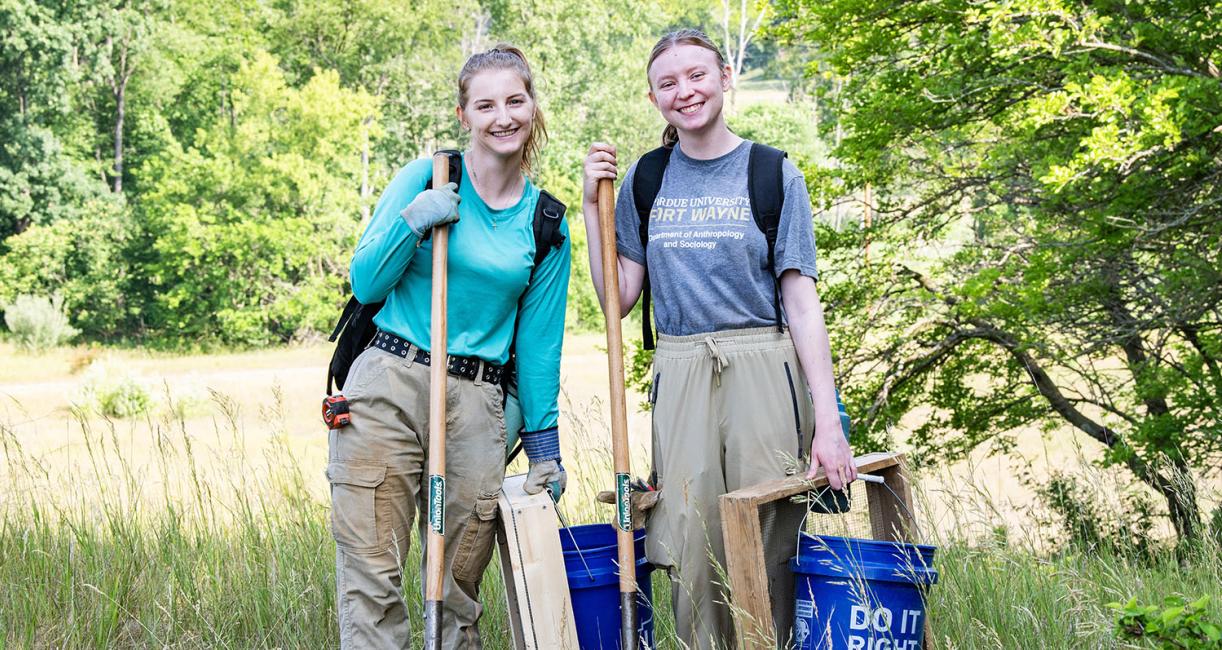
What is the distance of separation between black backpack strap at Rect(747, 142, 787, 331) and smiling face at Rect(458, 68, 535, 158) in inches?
27.4

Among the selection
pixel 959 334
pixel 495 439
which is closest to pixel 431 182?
pixel 495 439

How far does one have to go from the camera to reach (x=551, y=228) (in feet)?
11.4

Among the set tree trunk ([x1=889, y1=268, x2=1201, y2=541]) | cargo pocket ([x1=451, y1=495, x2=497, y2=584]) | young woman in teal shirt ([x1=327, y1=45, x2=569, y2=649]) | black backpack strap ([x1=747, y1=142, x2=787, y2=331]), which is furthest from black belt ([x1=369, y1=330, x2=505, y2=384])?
tree trunk ([x1=889, y1=268, x2=1201, y2=541])

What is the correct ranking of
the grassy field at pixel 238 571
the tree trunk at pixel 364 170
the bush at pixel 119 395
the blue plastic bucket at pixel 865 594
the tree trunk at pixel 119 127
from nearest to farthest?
the blue plastic bucket at pixel 865 594
the grassy field at pixel 238 571
the bush at pixel 119 395
the tree trunk at pixel 364 170
the tree trunk at pixel 119 127

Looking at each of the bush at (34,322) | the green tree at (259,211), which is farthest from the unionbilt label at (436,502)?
the bush at (34,322)

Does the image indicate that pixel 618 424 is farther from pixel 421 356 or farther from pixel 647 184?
pixel 647 184

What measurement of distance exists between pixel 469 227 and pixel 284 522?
2494mm

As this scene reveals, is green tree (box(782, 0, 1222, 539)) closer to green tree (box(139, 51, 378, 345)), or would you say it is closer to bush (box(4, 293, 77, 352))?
green tree (box(139, 51, 378, 345))

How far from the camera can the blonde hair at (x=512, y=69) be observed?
11.3ft

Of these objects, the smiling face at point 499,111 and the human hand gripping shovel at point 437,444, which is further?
the smiling face at point 499,111

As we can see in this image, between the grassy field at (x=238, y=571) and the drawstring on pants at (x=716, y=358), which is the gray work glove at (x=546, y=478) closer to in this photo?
the drawstring on pants at (x=716, y=358)

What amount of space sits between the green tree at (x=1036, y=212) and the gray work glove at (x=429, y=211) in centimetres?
371

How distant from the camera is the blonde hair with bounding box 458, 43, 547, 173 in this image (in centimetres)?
345

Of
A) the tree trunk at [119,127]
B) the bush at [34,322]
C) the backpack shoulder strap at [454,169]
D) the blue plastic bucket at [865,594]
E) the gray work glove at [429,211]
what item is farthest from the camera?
the tree trunk at [119,127]
